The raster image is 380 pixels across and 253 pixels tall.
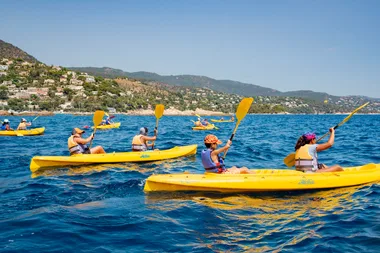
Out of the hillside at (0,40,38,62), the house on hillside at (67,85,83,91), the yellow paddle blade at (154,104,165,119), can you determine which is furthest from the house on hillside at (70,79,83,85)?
the yellow paddle blade at (154,104,165,119)

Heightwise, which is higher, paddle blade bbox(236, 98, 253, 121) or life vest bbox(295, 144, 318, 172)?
paddle blade bbox(236, 98, 253, 121)

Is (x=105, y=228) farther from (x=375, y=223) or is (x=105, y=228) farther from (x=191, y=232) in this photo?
(x=375, y=223)

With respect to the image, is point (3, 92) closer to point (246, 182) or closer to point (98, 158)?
point (98, 158)

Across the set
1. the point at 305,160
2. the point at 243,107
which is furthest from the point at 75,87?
the point at 305,160

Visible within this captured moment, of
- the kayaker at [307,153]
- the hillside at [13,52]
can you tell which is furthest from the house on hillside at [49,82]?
the kayaker at [307,153]

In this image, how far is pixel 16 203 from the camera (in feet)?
20.7

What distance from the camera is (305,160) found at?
24.9ft

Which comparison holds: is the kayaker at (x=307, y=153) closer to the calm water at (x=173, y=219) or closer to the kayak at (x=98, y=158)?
the calm water at (x=173, y=219)

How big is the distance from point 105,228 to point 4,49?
140 metres

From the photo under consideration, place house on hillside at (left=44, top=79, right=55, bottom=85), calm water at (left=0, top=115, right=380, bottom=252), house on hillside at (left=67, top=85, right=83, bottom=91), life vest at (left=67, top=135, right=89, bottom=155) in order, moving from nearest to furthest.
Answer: calm water at (left=0, top=115, right=380, bottom=252)
life vest at (left=67, top=135, right=89, bottom=155)
house on hillside at (left=67, top=85, right=83, bottom=91)
house on hillside at (left=44, top=79, right=55, bottom=85)

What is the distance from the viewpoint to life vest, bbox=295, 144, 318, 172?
7527 millimetres

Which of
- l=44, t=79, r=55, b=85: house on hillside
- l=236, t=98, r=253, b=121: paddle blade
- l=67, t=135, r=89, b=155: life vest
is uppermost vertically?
l=44, t=79, r=55, b=85: house on hillside

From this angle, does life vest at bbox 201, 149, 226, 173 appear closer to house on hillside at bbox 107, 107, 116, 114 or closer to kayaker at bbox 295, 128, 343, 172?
kayaker at bbox 295, 128, 343, 172

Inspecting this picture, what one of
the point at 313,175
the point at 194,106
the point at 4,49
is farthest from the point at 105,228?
the point at 4,49
